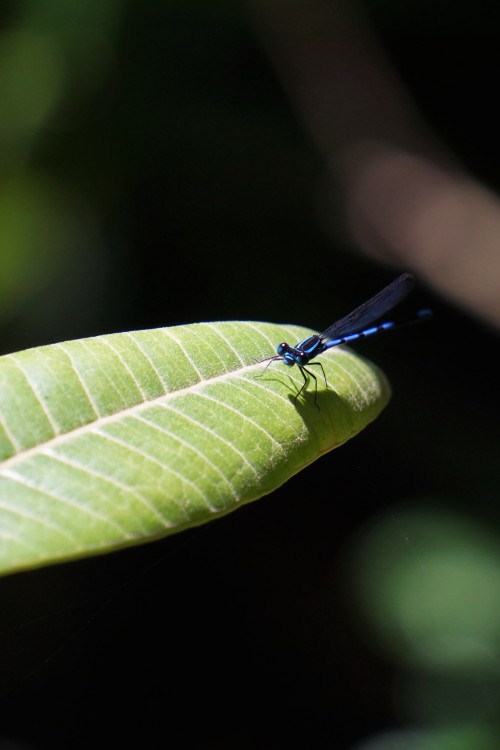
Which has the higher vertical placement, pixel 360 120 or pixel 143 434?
pixel 360 120

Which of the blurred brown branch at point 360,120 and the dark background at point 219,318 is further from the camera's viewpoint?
the blurred brown branch at point 360,120

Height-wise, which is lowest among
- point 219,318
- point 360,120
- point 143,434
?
point 219,318

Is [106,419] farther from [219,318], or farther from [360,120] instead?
[360,120]

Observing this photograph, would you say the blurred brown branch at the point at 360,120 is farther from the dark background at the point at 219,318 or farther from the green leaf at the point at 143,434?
the green leaf at the point at 143,434

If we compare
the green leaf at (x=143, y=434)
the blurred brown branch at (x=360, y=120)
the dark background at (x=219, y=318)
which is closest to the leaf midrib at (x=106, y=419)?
the green leaf at (x=143, y=434)

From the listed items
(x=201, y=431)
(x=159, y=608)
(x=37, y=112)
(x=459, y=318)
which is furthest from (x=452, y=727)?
(x=37, y=112)

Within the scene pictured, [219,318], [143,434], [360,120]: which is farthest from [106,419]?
[360,120]

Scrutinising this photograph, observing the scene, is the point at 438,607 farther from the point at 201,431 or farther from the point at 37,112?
the point at 37,112
